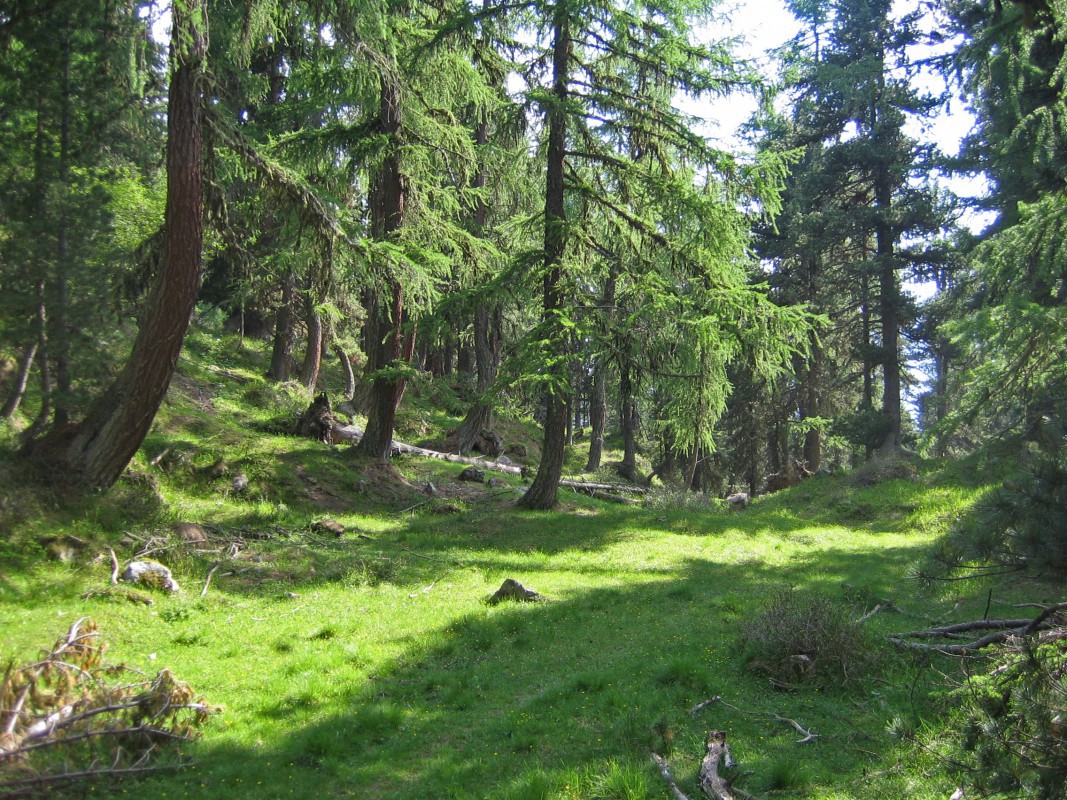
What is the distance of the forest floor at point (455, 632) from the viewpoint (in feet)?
17.6

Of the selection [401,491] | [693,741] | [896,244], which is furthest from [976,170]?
[693,741]

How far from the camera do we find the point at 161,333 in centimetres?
998

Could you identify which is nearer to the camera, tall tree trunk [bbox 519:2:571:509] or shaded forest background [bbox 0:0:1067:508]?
shaded forest background [bbox 0:0:1067:508]

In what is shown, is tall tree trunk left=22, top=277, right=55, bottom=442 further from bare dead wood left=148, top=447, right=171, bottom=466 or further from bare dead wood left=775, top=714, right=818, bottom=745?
bare dead wood left=775, top=714, right=818, bottom=745

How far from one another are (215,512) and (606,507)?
1018cm

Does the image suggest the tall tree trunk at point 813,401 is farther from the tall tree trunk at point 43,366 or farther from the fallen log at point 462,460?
the tall tree trunk at point 43,366

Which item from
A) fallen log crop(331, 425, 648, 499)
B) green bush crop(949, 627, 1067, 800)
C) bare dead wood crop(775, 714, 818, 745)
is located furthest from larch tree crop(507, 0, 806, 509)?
green bush crop(949, 627, 1067, 800)

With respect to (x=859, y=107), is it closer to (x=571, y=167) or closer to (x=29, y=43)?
(x=571, y=167)

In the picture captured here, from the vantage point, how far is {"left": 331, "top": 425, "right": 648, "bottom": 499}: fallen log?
19.2 metres

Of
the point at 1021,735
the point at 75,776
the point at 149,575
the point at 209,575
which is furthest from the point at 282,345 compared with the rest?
the point at 1021,735

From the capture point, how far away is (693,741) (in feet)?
19.0

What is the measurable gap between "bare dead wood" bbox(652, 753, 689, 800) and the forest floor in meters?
0.10

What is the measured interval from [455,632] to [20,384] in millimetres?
7437

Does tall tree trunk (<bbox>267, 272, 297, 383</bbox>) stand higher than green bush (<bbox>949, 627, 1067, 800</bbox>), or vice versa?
tall tree trunk (<bbox>267, 272, 297, 383</bbox>)
